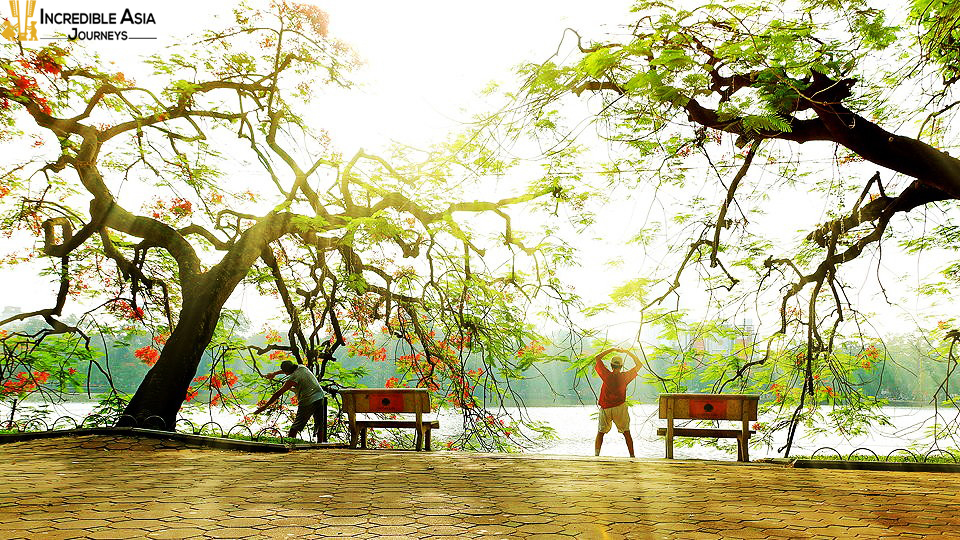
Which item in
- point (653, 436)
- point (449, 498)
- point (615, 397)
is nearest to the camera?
point (449, 498)

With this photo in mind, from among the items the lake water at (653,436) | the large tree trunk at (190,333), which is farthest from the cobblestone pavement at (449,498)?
the large tree trunk at (190,333)

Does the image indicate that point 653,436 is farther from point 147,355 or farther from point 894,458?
point 147,355

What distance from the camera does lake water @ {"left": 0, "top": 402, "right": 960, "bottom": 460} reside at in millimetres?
10260

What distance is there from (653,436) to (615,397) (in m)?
18.9

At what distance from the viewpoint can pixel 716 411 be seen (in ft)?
27.5

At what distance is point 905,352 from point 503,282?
6470 millimetres

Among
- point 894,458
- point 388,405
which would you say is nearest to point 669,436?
point 894,458

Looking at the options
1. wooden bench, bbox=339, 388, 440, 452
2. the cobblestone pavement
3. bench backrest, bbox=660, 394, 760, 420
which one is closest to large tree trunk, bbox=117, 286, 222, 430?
the cobblestone pavement

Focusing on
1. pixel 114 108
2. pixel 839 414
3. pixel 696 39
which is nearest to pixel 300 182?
pixel 114 108

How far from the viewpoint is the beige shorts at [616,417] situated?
9.13 metres

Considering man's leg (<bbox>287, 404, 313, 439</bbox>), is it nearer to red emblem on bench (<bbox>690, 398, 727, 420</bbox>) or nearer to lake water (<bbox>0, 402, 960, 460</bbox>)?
lake water (<bbox>0, 402, 960, 460</bbox>)

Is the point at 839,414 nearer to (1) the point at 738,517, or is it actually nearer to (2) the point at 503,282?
(2) the point at 503,282

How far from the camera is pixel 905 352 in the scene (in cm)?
968

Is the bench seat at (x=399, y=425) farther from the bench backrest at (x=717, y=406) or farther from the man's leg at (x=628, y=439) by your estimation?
the bench backrest at (x=717, y=406)
